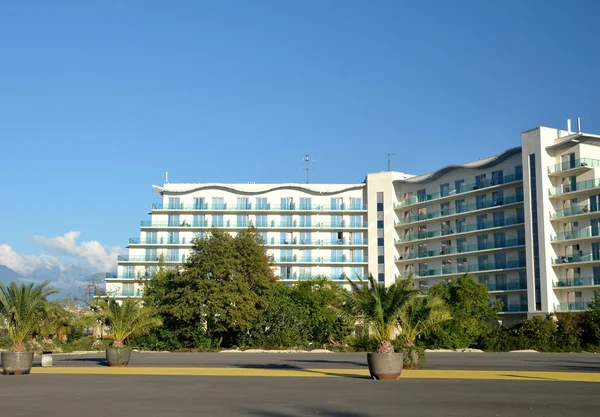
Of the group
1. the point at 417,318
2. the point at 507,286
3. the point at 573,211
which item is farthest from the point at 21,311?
the point at 507,286

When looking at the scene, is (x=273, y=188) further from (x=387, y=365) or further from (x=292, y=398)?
(x=292, y=398)

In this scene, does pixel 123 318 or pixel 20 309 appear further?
pixel 123 318

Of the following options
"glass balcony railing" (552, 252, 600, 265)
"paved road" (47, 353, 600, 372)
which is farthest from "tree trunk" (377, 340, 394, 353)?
"glass balcony railing" (552, 252, 600, 265)

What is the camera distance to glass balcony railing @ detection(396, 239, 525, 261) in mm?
90000

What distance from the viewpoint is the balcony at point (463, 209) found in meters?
90.6

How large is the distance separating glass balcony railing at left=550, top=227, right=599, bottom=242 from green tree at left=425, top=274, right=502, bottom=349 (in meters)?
10.2

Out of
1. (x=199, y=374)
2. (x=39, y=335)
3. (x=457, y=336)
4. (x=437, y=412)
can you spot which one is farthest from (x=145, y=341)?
(x=437, y=412)

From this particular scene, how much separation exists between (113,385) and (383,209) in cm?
8857

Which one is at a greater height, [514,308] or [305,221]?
[305,221]

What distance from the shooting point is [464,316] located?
67938 millimetres

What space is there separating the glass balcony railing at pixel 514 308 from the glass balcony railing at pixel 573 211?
11.5m

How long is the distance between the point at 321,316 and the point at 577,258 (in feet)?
96.9

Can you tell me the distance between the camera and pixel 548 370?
3272cm

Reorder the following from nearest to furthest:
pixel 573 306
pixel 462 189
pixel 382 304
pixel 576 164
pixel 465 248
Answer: pixel 382 304
pixel 573 306
pixel 576 164
pixel 465 248
pixel 462 189
